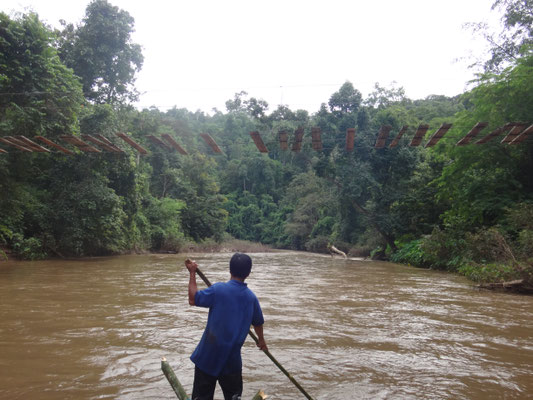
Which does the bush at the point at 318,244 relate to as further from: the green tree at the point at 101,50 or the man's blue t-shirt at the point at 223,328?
the man's blue t-shirt at the point at 223,328

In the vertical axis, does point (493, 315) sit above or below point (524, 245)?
below

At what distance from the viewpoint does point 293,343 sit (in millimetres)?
6242

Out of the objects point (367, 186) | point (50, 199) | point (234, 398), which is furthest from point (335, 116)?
point (234, 398)

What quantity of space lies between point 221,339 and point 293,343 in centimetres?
347

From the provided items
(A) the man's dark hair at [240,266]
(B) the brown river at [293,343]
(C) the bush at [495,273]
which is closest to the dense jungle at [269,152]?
(C) the bush at [495,273]

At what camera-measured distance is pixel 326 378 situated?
187 inches

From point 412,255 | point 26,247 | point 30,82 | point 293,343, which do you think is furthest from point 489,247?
point 26,247

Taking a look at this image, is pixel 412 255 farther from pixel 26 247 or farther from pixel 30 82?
pixel 30 82

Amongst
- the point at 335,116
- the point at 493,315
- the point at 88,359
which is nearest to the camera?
the point at 88,359

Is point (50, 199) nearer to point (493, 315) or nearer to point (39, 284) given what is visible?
point (39, 284)

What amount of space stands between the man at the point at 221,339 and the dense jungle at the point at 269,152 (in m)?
5.31

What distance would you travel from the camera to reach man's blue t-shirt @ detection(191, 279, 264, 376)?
9.85ft

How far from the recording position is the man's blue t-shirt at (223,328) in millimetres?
3002

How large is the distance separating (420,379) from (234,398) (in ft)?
8.86
